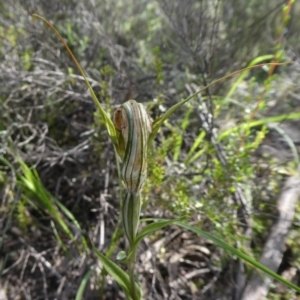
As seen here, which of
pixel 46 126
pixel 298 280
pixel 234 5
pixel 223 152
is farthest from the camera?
pixel 234 5

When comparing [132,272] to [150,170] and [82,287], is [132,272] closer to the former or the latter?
[82,287]

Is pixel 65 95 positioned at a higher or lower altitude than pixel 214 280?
higher

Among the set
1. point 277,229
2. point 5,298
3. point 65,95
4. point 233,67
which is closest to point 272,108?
point 233,67

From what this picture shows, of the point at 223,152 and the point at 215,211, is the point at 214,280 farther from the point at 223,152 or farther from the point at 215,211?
the point at 223,152

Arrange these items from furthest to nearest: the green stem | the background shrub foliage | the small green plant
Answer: the background shrub foliage
the green stem
the small green plant

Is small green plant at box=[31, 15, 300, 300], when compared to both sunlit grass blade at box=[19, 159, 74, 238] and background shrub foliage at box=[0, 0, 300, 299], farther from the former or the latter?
sunlit grass blade at box=[19, 159, 74, 238]

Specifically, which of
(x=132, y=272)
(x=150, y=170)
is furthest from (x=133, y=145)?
(x=150, y=170)

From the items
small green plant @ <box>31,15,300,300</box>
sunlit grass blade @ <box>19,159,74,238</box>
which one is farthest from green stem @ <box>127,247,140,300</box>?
sunlit grass blade @ <box>19,159,74,238</box>

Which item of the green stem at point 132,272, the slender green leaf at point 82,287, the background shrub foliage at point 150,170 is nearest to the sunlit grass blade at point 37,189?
the background shrub foliage at point 150,170
